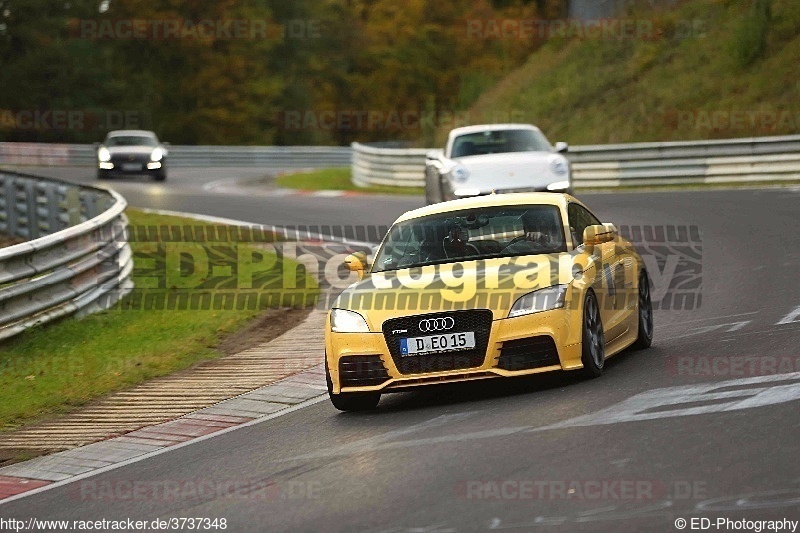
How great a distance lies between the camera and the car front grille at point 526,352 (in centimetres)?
938

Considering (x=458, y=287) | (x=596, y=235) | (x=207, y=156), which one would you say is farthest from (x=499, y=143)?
(x=207, y=156)

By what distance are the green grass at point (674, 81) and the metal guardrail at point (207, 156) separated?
15.1 m

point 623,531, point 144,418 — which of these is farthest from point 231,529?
point 144,418

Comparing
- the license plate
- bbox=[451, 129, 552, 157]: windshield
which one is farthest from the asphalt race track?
bbox=[451, 129, 552, 157]: windshield

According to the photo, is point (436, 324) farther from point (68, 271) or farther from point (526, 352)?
point (68, 271)

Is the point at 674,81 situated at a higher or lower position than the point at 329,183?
higher

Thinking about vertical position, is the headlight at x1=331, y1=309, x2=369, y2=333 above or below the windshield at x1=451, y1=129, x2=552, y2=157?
above

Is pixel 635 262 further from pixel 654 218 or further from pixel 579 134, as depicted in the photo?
pixel 579 134

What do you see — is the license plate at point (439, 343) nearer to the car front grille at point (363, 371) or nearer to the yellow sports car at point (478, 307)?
the yellow sports car at point (478, 307)

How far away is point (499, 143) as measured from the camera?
22.0m

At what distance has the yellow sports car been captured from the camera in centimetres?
941

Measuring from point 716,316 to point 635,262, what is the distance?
1.44m

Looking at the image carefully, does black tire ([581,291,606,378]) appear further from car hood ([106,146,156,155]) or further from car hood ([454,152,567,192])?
car hood ([106,146,156,155])

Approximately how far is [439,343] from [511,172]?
1122cm
